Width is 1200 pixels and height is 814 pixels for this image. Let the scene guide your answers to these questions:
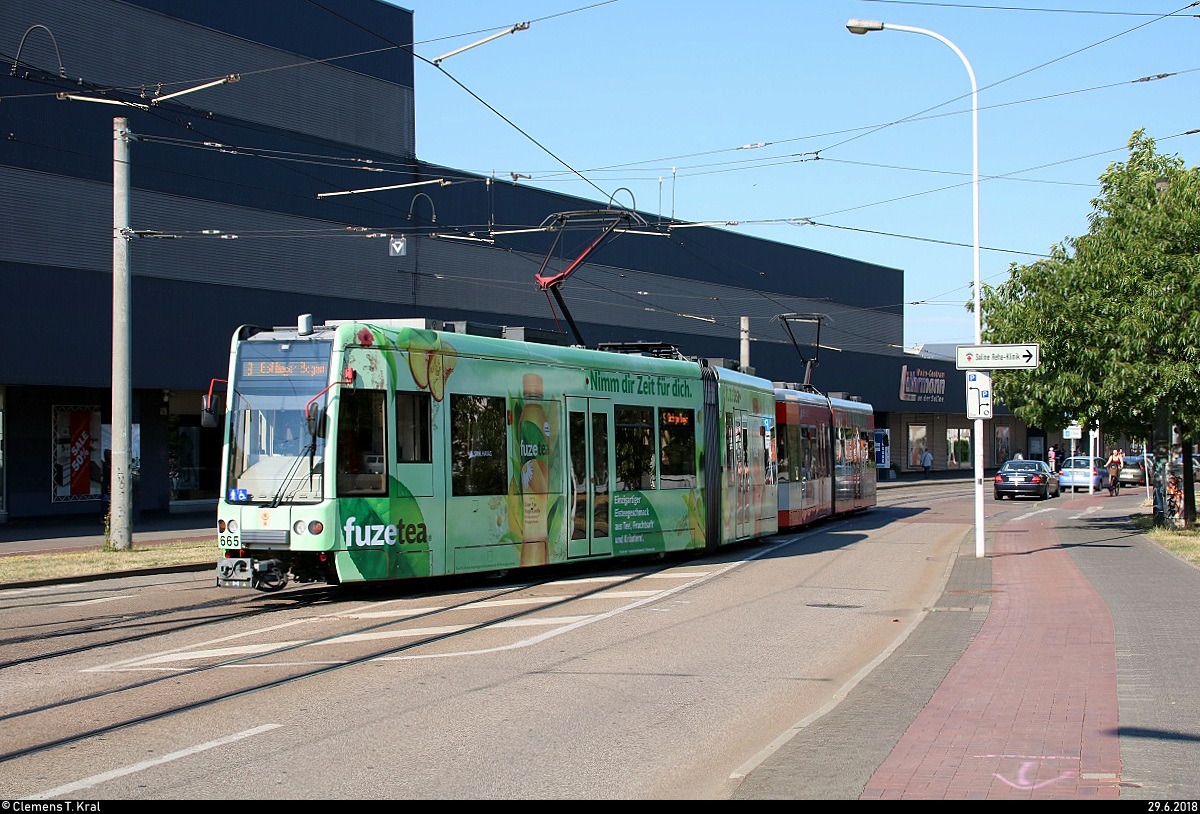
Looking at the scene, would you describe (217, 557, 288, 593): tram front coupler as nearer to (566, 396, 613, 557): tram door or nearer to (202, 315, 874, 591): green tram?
(202, 315, 874, 591): green tram

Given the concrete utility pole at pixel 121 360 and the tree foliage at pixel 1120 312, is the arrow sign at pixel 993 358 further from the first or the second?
the concrete utility pole at pixel 121 360

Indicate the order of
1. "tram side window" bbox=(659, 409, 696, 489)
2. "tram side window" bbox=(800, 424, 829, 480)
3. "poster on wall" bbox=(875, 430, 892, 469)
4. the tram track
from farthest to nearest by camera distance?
"poster on wall" bbox=(875, 430, 892, 469) < "tram side window" bbox=(800, 424, 829, 480) < "tram side window" bbox=(659, 409, 696, 489) < the tram track

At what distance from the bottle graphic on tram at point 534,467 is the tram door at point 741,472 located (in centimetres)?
658

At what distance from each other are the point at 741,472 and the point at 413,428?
10.1 meters

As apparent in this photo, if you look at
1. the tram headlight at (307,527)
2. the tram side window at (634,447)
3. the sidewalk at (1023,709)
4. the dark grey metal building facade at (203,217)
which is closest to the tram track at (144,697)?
the tram headlight at (307,527)

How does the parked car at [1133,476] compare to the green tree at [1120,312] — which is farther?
the parked car at [1133,476]

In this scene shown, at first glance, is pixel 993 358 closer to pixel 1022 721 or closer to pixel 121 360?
pixel 1022 721

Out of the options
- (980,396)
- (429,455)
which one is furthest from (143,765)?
(980,396)

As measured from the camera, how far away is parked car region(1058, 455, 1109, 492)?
2202 inches

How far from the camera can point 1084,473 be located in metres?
56.8

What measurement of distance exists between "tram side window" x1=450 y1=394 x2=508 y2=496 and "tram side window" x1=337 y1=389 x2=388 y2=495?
126 cm

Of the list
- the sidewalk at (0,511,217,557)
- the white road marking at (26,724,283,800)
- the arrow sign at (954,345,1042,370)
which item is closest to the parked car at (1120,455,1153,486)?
the arrow sign at (954,345,1042,370)

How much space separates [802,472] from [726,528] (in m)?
6.68

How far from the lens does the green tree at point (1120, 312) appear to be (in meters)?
23.6
